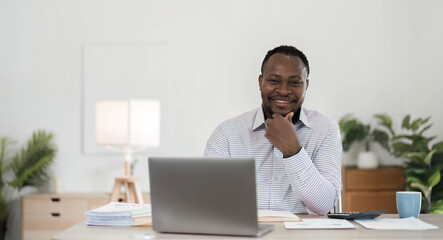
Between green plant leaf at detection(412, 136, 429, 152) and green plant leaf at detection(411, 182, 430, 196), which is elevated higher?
green plant leaf at detection(412, 136, 429, 152)

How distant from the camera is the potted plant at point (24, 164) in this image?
5570 millimetres

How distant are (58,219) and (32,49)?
68.2 inches

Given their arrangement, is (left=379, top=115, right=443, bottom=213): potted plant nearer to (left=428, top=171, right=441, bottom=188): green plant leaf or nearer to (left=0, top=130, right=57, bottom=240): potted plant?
(left=428, top=171, right=441, bottom=188): green plant leaf

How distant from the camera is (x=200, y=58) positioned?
18.8 feet

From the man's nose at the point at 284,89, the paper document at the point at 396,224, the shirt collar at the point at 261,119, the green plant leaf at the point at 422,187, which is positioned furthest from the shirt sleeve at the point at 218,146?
the green plant leaf at the point at 422,187

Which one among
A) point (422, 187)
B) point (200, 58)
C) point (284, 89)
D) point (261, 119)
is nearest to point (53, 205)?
point (200, 58)

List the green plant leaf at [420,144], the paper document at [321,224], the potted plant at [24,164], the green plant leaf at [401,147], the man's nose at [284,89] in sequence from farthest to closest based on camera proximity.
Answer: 1. the potted plant at [24,164]
2. the green plant leaf at [401,147]
3. the green plant leaf at [420,144]
4. the man's nose at [284,89]
5. the paper document at [321,224]

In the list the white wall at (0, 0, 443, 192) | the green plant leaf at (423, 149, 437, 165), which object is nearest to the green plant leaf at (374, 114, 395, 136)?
the white wall at (0, 0, 443, 192)

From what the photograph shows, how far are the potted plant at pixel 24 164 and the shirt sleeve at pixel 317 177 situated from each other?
3.78 m

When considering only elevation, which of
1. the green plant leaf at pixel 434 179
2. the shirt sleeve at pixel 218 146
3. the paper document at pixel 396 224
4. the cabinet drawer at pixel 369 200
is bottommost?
the cabinet drawer at pixel 369 200

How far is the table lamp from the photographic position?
180 inches

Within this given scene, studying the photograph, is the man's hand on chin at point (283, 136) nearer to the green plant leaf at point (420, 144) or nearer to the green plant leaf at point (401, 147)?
the green plant leaf at point (420, 144)

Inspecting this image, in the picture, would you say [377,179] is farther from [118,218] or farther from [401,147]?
[118,218]

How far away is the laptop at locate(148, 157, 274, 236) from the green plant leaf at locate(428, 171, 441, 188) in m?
3.16
